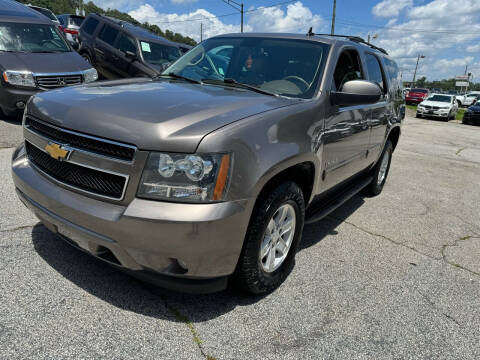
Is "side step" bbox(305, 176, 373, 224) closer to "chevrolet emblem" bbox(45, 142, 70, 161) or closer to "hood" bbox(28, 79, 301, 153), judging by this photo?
"hood" bbox(28, 79, 301, 153)

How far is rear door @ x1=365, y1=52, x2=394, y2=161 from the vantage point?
14.0ft

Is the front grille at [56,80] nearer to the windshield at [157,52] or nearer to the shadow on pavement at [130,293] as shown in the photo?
the windshield at [157,52]

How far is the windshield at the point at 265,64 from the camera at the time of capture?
3.11 meters

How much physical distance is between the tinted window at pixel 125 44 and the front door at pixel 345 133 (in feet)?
22.2

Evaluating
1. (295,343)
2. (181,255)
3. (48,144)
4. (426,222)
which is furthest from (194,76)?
(426,222)

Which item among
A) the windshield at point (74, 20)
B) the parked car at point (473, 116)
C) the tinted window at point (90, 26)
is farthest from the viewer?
the parked car at point (473, 116)

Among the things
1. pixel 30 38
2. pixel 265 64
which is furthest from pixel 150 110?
pixel 30 38

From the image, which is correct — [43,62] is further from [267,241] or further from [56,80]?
[267,241]

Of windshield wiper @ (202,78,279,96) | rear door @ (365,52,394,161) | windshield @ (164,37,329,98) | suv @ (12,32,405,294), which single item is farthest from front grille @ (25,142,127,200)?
rear door @ (365,52,394,161)

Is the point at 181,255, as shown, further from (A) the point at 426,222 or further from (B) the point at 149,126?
(A) the point at 426,222

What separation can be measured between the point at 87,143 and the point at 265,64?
1789mm

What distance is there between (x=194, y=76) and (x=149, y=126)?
1.57 metres

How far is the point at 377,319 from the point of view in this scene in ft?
8.47

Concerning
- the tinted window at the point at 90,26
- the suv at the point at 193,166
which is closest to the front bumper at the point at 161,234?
the suv at the point at 193,166
